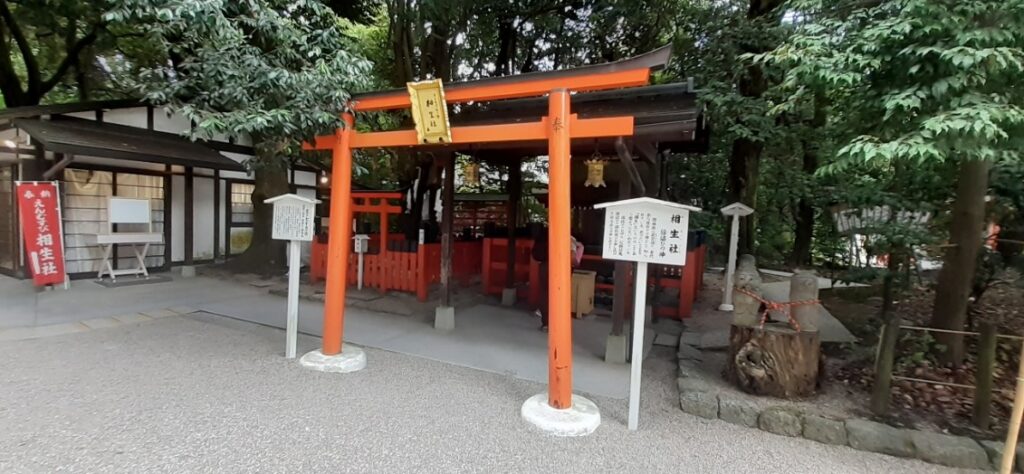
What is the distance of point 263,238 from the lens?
10594mm

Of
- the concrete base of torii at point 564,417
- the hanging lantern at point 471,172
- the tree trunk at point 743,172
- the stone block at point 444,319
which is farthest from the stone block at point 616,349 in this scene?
the tree trunk at point 743,172

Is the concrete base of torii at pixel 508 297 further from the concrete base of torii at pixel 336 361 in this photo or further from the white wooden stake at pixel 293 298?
the white wooden stake at pixel 293 298

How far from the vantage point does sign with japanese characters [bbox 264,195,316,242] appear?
4820mm

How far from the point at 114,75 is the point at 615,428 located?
624 inches

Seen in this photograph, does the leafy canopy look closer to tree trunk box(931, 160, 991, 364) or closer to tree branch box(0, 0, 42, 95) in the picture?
tree trunk box(931, 160, 991, 364)

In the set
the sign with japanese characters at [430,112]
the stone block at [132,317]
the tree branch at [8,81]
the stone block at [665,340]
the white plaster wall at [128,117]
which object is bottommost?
the stone block at [132,317]

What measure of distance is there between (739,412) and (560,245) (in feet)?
6.82

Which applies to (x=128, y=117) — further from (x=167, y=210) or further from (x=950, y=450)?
(x=950, y=450)

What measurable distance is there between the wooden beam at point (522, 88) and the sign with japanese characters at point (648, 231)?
0.98 meters

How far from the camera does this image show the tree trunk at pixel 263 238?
1036 cm

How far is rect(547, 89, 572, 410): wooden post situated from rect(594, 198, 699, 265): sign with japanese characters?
38 cm

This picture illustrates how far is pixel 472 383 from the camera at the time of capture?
177 inches

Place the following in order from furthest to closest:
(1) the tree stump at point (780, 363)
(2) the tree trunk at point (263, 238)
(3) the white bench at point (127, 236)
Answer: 1. (2) the tree trunk at point (263, 238)
2. (3) the white bench at point (127, 236)
3. (1) the tree stump at point (780, 363)

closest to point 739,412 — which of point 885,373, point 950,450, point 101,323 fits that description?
point 885,373
